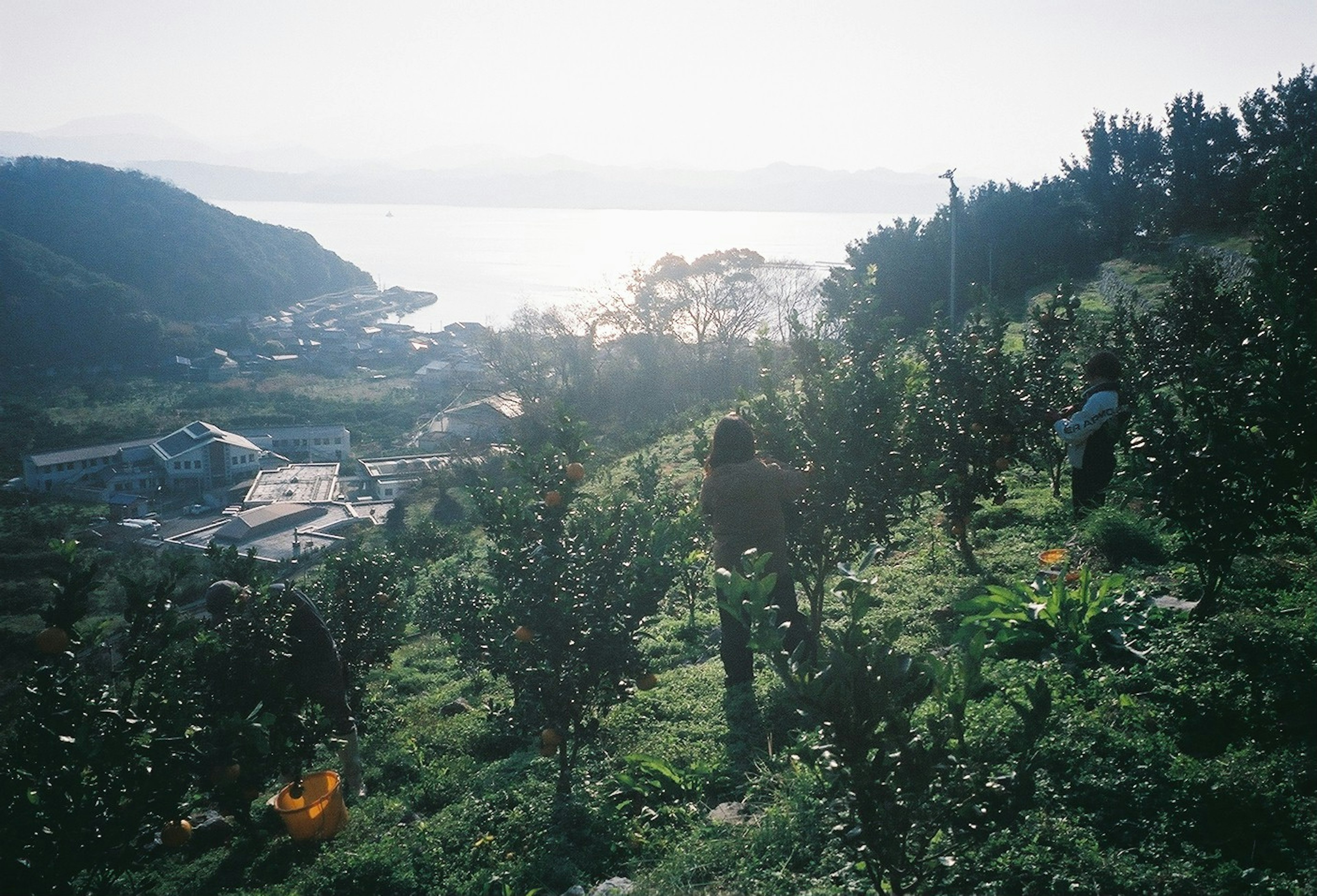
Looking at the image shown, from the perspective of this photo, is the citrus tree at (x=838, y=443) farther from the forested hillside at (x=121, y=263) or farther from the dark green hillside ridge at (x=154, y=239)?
the dark green hillside ridge at (x=154, y=239)

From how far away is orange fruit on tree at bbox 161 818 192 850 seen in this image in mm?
4223

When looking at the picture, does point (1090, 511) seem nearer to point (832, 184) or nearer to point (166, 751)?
point (166, 751)

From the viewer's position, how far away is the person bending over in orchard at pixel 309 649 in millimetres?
5715

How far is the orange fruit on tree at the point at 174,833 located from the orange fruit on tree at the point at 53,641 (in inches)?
40.4

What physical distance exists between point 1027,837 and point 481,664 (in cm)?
345

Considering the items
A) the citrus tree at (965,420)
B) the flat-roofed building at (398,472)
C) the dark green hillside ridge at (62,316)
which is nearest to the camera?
the citrus tree at (965,420)

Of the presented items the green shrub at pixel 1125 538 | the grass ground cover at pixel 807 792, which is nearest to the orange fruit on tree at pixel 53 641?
the grass ground cover at pixel 807 792

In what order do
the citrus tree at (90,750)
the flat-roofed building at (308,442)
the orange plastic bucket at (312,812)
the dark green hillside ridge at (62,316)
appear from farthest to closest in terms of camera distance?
the dark green hillside ridge at (62,316) < the flat-roofed building at (308,442) < the orange plastic bucket at (312,812) < the citrus tree at (90,750)

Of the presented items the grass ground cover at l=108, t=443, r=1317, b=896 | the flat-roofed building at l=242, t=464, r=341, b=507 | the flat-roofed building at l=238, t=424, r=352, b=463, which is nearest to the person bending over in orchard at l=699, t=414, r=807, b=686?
the grass ground cover at l=108, t=443, r=1317, b=896

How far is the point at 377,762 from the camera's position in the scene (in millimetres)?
6840

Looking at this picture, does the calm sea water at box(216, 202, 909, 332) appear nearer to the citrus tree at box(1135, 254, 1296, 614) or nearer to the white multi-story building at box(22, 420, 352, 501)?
the white multi-story building at box(22, 420, 352, 501)

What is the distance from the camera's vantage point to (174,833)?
4.26 metres

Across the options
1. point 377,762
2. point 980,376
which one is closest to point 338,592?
point 377,762

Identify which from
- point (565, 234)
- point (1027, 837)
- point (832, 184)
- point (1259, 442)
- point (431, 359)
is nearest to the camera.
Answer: point (1027, 837)
